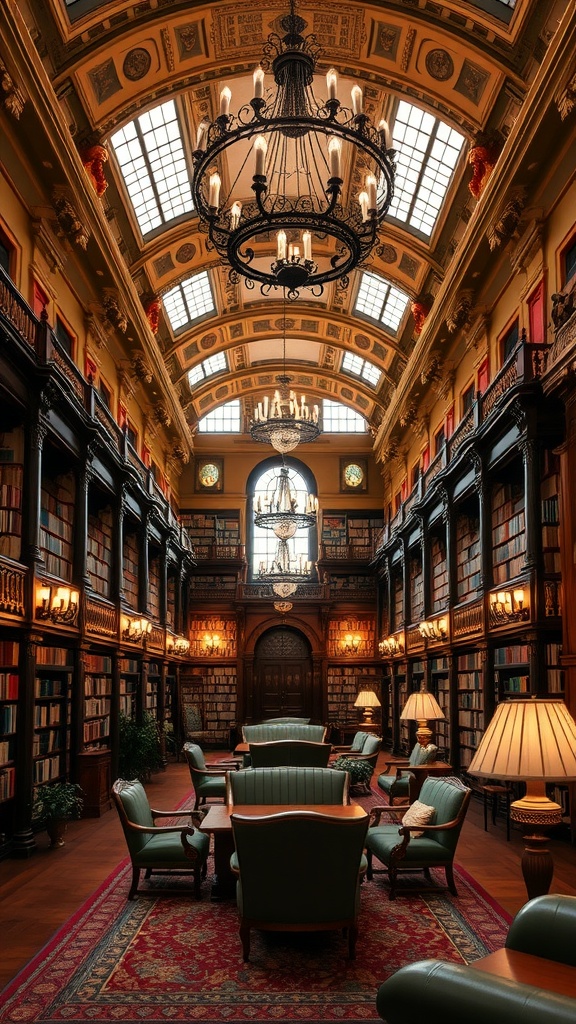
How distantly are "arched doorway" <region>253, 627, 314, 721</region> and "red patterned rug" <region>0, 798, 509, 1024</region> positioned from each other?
57.0 ft

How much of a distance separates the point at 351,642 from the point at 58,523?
13903 millimetres

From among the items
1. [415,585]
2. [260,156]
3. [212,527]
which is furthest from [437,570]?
[260,156]

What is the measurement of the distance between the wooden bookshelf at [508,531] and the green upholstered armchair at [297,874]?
6347 millimetres

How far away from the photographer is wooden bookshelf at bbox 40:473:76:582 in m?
11.4

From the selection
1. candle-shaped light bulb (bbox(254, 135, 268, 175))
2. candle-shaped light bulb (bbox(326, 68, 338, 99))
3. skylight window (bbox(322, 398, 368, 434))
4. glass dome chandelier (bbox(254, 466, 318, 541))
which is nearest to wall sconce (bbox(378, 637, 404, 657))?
glass dome chandelier (bbox(254, 466, 318, 541))

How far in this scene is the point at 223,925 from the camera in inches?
248

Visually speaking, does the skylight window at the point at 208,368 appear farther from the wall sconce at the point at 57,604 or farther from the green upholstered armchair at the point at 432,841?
the green upholstered armchair at the point at 432,841

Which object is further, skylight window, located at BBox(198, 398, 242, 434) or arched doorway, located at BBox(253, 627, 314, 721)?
skylight window, located at BBox(198, 398, 242, 434)

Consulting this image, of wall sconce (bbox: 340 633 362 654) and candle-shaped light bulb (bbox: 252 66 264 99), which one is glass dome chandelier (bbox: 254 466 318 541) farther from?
candle-shaped light bulb (bbox: 252 66 264 99)

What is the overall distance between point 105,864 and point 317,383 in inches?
784

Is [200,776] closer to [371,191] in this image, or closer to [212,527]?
[371,191]

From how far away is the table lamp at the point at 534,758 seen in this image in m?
3.62

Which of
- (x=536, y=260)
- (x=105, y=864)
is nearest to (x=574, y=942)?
(x=105, y=864)

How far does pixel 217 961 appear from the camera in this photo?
17.9 feet
